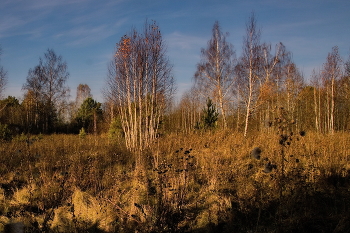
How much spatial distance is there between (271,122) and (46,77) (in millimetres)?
26008

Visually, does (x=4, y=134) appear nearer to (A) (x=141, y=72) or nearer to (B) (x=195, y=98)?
(A) (x=141, y=72)

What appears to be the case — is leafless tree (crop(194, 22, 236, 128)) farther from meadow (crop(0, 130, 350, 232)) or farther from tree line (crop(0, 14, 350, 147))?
meadow (crop(0, 130, 350, 232))

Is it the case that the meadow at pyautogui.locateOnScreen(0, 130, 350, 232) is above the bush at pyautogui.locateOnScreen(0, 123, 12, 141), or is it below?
below

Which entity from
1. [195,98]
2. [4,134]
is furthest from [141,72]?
[195,98]

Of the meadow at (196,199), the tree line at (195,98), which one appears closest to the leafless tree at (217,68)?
the tree line at (195,98)

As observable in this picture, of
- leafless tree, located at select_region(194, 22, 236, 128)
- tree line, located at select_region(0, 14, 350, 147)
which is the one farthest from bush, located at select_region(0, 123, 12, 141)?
leafless tree, located at select_region(194, 22, 236, 128)

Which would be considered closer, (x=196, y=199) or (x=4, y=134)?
(x=196, y=199)

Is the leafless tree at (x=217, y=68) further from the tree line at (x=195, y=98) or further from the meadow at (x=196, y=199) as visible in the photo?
the meadow at (x=196, y=199)

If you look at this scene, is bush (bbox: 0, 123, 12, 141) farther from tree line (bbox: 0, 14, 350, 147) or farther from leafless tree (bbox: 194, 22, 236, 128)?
leafless tree (bbox: 194, 22, 236, 128)

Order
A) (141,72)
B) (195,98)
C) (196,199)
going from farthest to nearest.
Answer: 1. (195,98)
2. (141,72)
3. (196,199)

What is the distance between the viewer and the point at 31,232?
11.3ft

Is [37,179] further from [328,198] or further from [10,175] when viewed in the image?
[328,198]

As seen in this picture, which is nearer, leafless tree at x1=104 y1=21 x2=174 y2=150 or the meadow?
the meadow

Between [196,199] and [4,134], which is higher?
[4,134]
